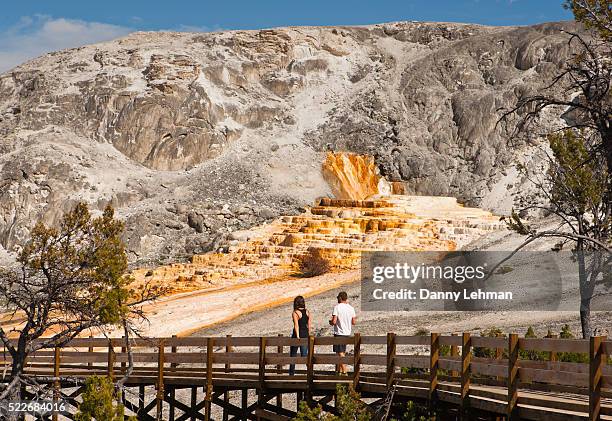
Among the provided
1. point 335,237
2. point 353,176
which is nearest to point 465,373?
point 335,237

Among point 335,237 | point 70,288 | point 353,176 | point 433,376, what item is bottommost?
point 433,376

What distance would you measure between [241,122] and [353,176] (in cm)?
1125

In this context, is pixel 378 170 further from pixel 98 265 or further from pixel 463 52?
pixel 98 265

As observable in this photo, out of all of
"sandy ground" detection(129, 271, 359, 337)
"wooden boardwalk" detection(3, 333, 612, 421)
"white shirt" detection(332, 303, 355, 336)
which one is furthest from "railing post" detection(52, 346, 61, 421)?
"sandy ground" detection(129, 271, 359, 337)

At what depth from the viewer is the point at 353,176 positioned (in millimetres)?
72000

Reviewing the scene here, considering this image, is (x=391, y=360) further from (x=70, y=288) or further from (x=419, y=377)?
(x=70, y=288)

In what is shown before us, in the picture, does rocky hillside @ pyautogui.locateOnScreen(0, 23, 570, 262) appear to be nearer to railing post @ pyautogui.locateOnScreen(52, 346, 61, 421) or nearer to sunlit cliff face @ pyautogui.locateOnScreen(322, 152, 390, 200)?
sunlit cliff face @ pyautogui.locateOnScreen(322, 152, 390, 200)

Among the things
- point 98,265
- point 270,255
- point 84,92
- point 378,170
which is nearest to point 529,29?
point 378,170

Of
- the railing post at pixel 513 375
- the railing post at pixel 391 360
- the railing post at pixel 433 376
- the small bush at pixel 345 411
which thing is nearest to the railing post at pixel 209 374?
the railing post at pixel 391 360

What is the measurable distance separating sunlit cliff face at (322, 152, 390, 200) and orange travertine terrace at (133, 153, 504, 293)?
11.5 feet

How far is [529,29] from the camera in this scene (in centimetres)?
8844

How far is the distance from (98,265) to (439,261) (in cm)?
3214

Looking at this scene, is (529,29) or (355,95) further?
(529,29)

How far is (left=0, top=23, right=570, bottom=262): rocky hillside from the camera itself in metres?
66.2
